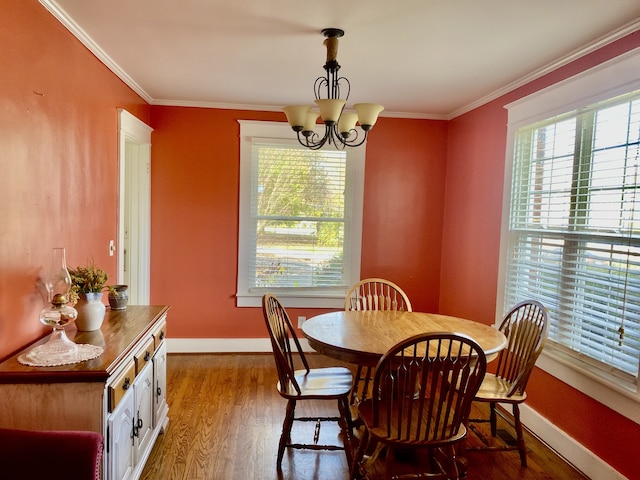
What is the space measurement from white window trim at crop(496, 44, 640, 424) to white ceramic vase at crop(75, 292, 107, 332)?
262 centimetres

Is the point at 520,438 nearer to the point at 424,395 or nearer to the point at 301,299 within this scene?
the point at 424,395

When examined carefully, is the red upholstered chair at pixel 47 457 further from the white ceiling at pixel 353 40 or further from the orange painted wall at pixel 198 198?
the white ceiling at pixel 353 40

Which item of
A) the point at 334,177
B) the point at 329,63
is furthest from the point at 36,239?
the point at 334,177

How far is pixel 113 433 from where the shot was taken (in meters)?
1.75

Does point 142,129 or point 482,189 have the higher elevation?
point 142,129

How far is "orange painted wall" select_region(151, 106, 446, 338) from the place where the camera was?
13.3ft

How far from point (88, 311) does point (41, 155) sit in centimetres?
78

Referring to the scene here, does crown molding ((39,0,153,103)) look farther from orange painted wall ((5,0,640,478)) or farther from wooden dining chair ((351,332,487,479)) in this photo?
wooden dining chair ((351,332,487,479))

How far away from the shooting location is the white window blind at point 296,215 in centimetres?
416

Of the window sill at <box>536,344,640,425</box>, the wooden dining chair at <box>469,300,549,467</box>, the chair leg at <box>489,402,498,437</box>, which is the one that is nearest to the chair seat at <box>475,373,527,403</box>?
the wooden dining chair at <box>469,300,549,467</box>

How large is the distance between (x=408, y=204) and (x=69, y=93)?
3010mm

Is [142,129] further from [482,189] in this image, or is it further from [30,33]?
[482,189]

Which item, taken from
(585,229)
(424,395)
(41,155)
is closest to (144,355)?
(41,155)

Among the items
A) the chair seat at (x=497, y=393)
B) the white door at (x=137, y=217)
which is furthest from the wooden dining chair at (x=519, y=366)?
the white door at (x=137, y=217)
